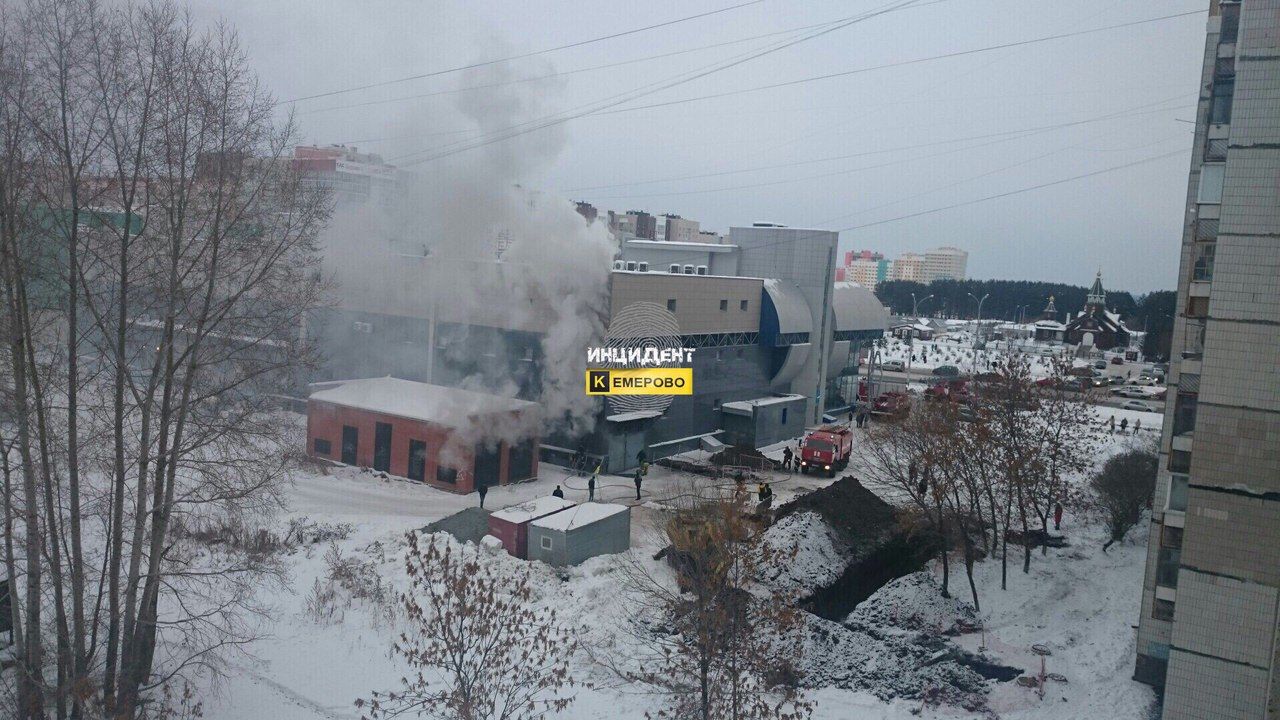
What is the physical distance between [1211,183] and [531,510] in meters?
13.5

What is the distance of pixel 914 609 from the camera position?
51.4 feet

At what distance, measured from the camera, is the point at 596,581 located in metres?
15.7

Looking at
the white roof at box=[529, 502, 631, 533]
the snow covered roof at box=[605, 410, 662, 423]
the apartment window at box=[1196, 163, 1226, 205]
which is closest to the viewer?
the apartment window at box=[1196, 163, 1226, 205]

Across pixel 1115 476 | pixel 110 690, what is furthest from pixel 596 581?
pixel 1115 476

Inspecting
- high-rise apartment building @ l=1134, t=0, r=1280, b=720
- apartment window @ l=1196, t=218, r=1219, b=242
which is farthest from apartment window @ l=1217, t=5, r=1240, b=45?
high-rise apartment building @ l=1134, t=0, r=1280, b=720

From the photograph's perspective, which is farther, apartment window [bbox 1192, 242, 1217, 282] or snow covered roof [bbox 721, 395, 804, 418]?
snow covered roof [bbox 721, 395, 804, 418]

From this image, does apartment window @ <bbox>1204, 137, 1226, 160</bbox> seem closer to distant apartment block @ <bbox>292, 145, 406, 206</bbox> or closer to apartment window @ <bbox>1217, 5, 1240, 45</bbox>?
apartment window @ <bbox>1217, 5, 1240, 45</bbox>

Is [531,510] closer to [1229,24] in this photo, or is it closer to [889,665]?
[889,665]

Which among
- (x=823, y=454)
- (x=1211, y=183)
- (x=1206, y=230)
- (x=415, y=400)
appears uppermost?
(x=1211, y=183)

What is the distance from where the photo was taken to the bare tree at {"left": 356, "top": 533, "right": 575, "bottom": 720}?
24.8 ft

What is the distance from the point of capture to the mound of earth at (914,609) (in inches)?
595

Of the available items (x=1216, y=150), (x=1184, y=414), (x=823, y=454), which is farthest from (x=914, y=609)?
(x=823, y=454)

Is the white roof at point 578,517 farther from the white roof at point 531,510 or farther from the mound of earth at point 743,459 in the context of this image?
the mound of earth at point 743,459

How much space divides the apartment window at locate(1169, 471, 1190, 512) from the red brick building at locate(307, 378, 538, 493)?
1558cm
